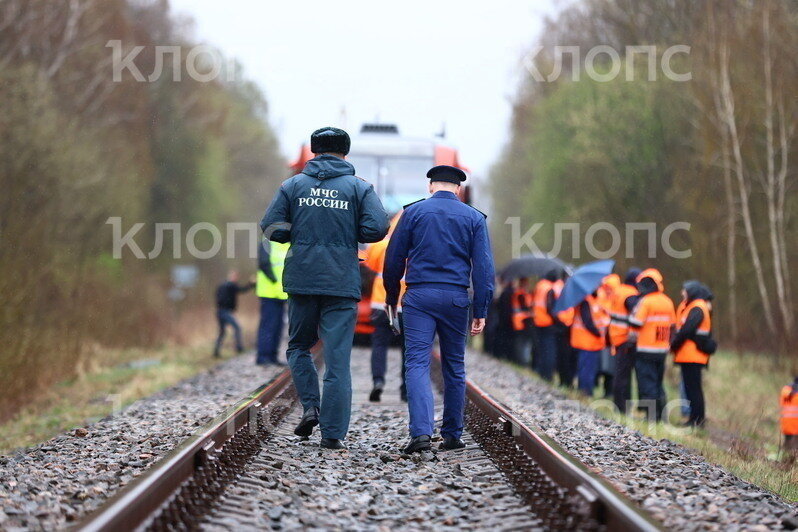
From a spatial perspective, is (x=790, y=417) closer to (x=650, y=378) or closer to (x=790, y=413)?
(x=790, y=413)

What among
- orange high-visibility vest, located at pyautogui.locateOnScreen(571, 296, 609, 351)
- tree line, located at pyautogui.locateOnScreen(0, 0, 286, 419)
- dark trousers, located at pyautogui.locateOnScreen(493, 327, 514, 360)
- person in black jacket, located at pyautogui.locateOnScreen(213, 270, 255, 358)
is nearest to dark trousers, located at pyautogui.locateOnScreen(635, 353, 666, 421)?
orange high-visibility vest, located at pyautogui.locateOnScreen(571, 296, 609, 351)

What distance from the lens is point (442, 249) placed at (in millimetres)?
7547

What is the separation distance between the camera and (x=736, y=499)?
20.3 ft

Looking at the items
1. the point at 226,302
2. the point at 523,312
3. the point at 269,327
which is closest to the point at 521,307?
the point at 523,312

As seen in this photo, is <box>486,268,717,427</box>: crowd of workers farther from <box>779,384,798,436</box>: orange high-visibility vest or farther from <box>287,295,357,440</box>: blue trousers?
<box>287,295,357,440</box>: blue trousers

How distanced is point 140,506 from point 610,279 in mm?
10469

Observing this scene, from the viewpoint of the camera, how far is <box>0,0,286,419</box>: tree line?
15906 millimetres

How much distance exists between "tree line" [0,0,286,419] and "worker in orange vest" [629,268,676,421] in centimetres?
791

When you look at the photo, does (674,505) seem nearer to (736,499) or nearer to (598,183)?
(736,499)

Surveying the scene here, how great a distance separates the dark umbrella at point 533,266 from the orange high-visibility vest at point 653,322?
5310mm

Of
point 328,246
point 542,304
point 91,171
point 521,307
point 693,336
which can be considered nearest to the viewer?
point 328,246

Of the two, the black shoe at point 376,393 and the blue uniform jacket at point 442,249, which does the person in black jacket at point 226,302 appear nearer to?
the black shoe at point 376,393

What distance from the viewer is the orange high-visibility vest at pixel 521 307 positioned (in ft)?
61.2

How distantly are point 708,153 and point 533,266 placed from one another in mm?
11837
